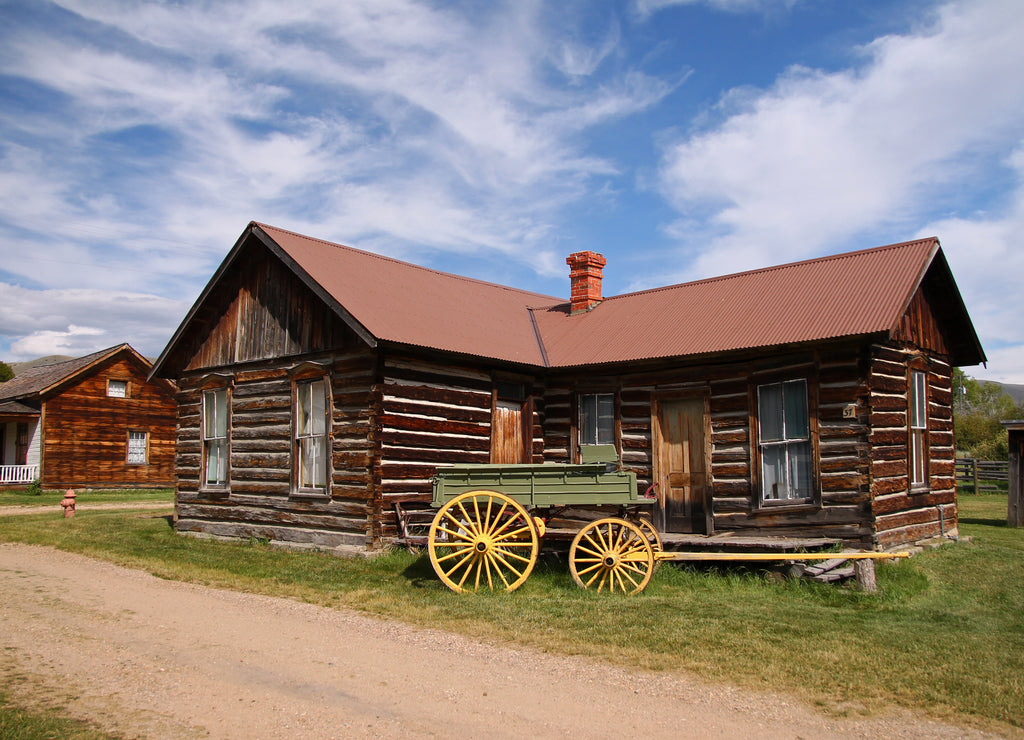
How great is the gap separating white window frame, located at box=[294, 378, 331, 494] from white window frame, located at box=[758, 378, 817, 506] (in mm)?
7349

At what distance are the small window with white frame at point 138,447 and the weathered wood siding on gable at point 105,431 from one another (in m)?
0.09

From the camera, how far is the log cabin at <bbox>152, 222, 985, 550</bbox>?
13.2 meters

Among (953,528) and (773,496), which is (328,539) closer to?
(773,496)

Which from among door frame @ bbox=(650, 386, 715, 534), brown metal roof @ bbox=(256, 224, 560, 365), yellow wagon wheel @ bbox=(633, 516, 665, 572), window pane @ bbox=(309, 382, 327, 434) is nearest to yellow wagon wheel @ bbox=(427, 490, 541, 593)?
yellow wagon wheel @ bbox=(633, 516, 665, 572)

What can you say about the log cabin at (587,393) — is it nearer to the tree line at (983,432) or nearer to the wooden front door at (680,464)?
the wooden front door at (680,464)

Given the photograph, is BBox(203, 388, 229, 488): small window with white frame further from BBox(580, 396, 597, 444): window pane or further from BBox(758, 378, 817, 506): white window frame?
BBox(758, 378, 817, 506): white window frame

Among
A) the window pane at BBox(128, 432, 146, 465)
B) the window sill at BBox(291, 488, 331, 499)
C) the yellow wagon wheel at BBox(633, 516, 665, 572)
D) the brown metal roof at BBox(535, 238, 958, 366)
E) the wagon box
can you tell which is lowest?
the yellow wagon wheel at BBox(633, 516, 665, 572)

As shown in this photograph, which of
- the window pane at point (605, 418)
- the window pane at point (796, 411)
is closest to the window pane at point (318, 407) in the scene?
the window pane at point (605, 418)

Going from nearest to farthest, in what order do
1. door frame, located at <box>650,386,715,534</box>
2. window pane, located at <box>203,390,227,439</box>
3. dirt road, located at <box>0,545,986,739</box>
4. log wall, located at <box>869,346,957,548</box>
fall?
dirt road, located at <box>0,545,986,739</box>, log wall, located at <box>869,346,957,548</box>, door frame, located at <box>650,386,715,534</box>, window pane, located at <box>203,390,227,439</box>

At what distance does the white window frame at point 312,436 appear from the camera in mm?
14836

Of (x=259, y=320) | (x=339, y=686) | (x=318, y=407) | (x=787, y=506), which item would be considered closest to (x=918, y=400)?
(x=787, y=506)

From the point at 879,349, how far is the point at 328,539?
9.59 meters

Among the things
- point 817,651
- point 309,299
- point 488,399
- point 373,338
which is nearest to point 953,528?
point 488,399

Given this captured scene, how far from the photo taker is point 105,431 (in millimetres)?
33344
